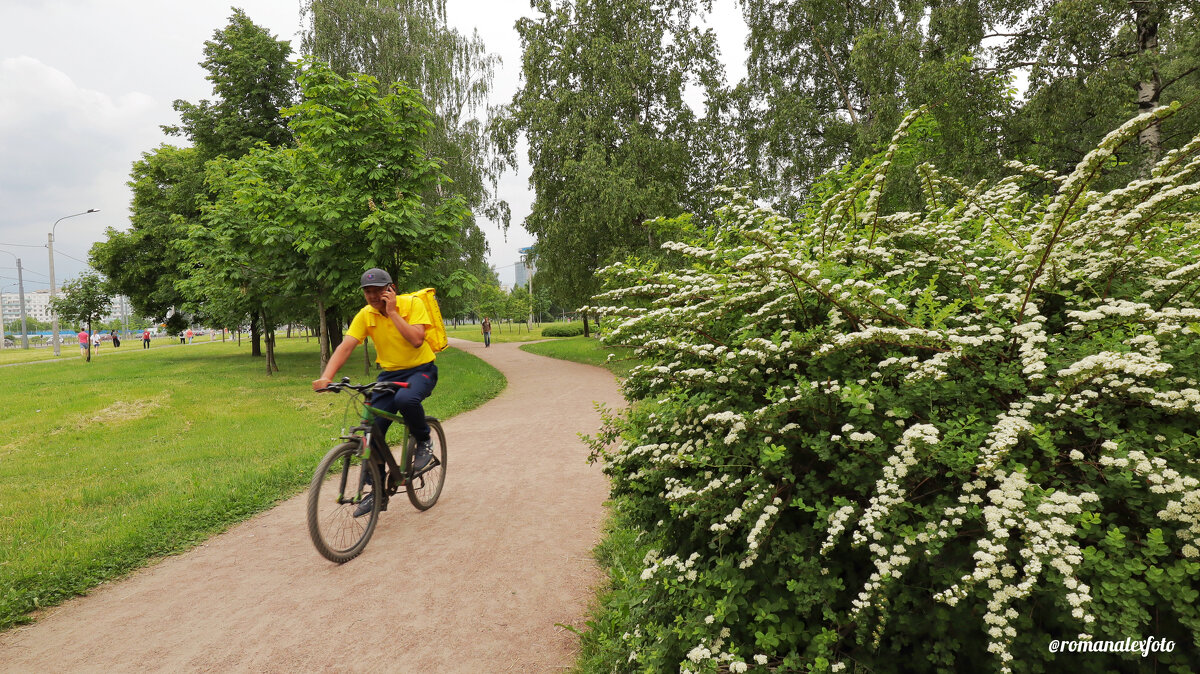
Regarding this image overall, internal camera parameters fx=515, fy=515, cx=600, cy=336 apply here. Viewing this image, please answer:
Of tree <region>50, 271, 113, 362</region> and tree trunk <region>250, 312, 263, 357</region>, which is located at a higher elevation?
tree <region>50, 271, 113, 362</region>

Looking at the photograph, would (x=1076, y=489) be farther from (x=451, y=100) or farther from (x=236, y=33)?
(x=236, y=33)

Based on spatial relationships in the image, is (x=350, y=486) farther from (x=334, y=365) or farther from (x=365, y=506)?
(x=334, y=365)

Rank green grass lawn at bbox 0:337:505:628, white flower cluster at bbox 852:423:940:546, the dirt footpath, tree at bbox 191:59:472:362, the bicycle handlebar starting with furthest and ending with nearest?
1. tree at bbox 191:59:472:362
2. green grass lawn at bbox 0:337:505:628
3. the bicycle handlebar
4. the dirt footpath
5. white flower cluster at bbox 852:423:940:546

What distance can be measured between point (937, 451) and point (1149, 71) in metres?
12.6

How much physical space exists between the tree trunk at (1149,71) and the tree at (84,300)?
3658 cm

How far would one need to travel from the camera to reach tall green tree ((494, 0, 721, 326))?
16719mm

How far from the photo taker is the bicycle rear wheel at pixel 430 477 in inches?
183

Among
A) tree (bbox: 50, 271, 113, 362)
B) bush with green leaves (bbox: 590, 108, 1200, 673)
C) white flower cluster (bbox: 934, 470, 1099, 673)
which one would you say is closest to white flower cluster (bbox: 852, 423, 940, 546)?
bush with green leaves (bbox: 590, 108, 1200, 673)

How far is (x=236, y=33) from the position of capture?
786 inches

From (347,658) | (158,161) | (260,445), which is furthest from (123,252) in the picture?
(347,658)

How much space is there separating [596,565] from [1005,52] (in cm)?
1409

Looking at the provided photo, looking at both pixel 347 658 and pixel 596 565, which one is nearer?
pixel 347 658

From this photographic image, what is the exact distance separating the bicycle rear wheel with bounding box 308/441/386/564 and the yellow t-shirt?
75 centimetres

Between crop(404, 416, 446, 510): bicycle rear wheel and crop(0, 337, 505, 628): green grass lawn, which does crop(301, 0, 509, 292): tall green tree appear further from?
crop(404, 416, 446, 510): bicycle rear wheel
